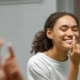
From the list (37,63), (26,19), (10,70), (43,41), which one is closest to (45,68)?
(37,63)

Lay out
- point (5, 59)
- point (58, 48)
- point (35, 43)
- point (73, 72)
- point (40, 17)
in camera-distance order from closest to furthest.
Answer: point (5, 59) → point (73, 72) → point (58, 48) → point (35, 43) → point (40, 17)

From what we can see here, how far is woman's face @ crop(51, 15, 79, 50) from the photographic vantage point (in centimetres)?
76

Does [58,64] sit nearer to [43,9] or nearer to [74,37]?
[74,37]

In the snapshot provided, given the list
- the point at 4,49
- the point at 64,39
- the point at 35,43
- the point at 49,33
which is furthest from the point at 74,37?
the point at 4,49

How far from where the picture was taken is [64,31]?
0.77m

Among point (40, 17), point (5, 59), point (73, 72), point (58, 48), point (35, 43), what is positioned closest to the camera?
point (5, 59)

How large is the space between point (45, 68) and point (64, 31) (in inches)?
8.3

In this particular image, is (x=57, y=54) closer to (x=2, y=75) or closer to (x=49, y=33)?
(x=49, y=33)

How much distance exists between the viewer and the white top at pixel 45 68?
0.80 meters

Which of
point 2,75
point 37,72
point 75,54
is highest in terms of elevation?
point 2,75

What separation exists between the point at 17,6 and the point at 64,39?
13.2 inches

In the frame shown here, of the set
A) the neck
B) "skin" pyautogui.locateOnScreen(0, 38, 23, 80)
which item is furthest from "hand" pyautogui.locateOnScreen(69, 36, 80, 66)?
"skin" pyautogui.locateOnScreen(0, 38, 23, 80)

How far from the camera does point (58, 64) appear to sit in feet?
2.79

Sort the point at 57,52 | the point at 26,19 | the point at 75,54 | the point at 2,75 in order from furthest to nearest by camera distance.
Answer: the point at 26,19
the point at 57,52
the point at 75,54
the point at 2,75
